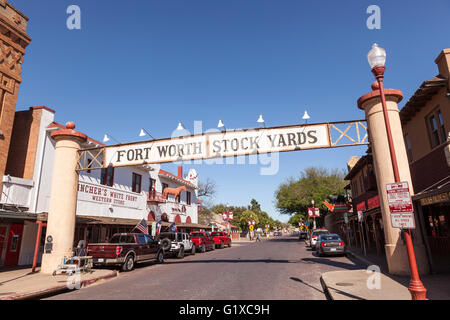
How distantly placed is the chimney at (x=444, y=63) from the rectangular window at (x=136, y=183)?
2217cm

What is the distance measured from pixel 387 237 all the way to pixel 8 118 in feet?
60.2

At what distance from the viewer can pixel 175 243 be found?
2108cm

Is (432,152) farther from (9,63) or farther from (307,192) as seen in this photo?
(307,192)

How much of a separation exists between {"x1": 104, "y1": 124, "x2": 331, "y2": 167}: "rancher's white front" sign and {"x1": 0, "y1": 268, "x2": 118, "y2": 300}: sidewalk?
5294mm

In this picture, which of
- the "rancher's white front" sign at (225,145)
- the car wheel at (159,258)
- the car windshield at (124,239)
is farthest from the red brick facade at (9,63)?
the car wheel at (159,258)

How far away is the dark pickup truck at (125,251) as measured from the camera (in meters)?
13.5

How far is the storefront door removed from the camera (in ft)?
49.5

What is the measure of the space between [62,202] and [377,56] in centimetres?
1366

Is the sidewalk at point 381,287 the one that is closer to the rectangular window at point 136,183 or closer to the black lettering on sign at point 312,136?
the black lettering on sign at point 312,136

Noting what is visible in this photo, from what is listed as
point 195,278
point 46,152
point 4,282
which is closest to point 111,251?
point 4,282

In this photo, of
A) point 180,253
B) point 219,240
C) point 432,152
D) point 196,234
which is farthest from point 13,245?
point 219,240
